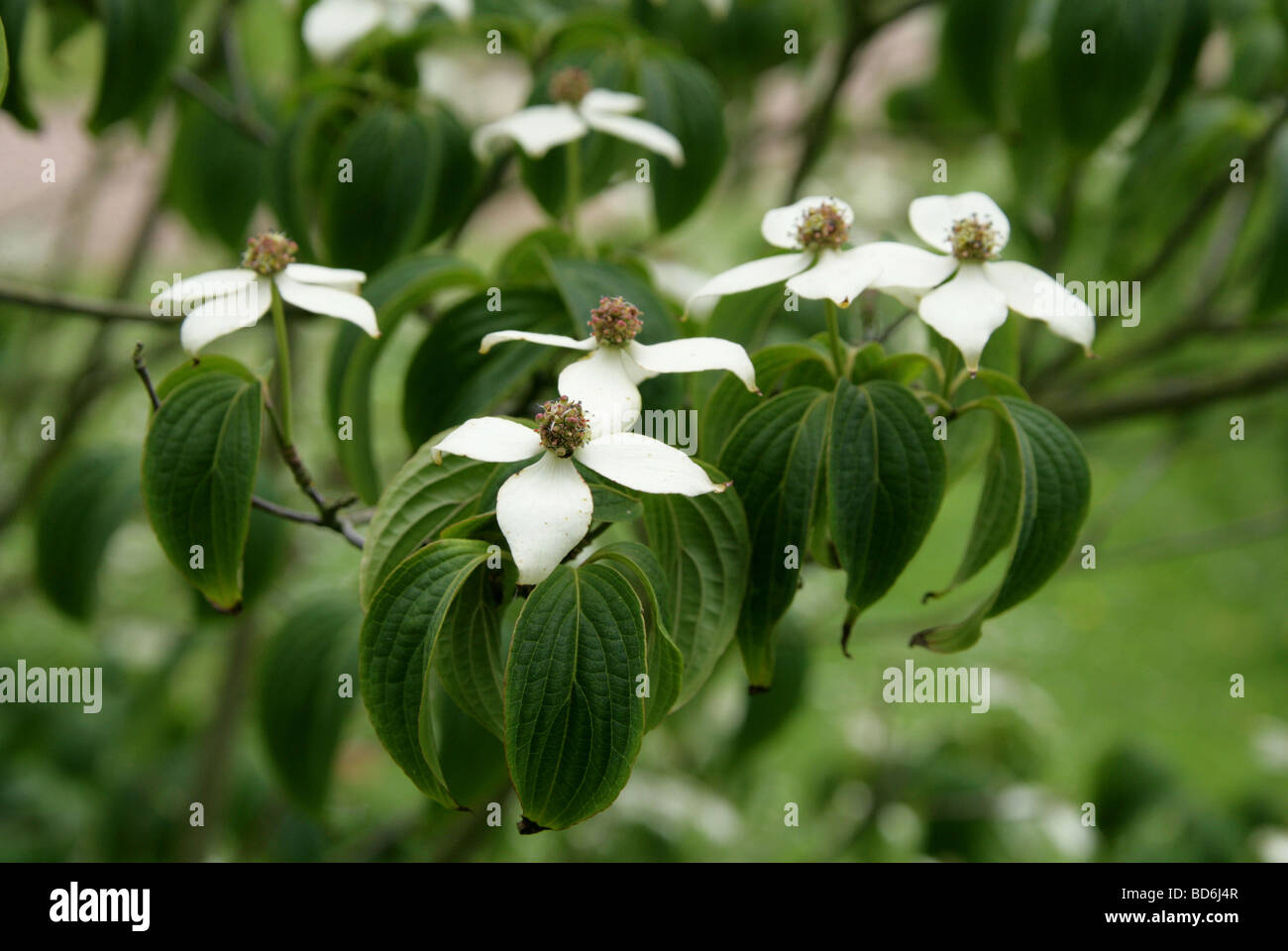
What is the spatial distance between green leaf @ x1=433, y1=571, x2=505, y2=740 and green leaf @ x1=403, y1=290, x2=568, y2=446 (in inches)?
7.7

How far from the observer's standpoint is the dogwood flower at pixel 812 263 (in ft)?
2.06

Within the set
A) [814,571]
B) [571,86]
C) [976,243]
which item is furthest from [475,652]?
[814,571]

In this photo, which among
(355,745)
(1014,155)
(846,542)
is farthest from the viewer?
(355,745)

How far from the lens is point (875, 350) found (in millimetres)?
665

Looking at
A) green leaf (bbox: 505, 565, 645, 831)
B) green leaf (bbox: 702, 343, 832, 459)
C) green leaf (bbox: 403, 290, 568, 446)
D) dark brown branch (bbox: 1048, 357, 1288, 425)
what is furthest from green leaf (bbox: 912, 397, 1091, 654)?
dark brown branch (bbox: 1048, 357, 1288, 425)

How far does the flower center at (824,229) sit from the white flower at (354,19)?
471 millimetres

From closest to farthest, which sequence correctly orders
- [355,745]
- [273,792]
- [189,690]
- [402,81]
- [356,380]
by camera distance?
[356,380] < [402,81] < [273,792] < [189,690] < [355,745]

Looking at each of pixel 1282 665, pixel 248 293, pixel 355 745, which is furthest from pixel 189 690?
pixel 1282 665

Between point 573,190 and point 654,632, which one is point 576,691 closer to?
point 654,632

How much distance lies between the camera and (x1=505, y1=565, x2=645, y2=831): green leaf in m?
0.52

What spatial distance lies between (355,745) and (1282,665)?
2.83m

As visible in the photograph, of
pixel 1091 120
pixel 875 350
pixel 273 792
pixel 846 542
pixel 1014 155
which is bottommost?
pixel 273 792

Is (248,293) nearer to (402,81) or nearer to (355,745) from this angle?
(402,81)

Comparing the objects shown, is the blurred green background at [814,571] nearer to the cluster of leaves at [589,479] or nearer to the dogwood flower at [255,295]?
the cluster of leaves at [589,479]
